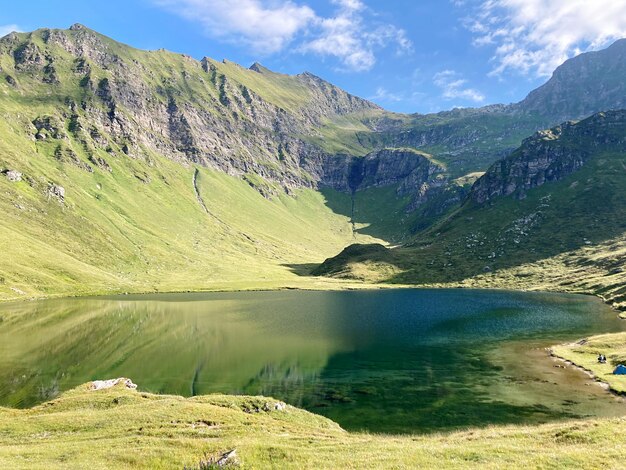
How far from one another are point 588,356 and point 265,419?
6214 centimetres

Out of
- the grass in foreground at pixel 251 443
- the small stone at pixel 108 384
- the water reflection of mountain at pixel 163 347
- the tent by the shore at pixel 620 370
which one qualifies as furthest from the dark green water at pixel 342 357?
the grass in foreground at pixel 251 443

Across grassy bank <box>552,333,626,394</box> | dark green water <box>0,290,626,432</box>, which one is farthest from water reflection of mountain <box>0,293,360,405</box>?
grassy bank <box>552,333,626,394</box>

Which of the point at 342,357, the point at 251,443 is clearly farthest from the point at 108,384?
the point at 342,357

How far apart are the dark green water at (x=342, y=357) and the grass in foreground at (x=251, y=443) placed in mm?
13241

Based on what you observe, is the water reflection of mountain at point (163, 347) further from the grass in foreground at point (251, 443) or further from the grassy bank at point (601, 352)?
the grassy bank at point (601, 352)

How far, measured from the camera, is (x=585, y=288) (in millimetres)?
186625

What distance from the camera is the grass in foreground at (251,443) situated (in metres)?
25.0

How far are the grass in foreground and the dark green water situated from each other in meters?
13.2

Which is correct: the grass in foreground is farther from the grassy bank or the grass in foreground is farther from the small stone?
the grassy bank

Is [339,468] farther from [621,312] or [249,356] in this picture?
[621,312]

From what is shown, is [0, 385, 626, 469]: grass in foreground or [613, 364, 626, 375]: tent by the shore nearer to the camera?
[0, 385, 626, 469]: grass in foreground

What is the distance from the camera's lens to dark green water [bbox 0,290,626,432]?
51844mm

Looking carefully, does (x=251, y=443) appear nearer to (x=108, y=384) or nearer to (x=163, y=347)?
(x=108, y=384)

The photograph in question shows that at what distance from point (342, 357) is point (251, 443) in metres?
52.2
